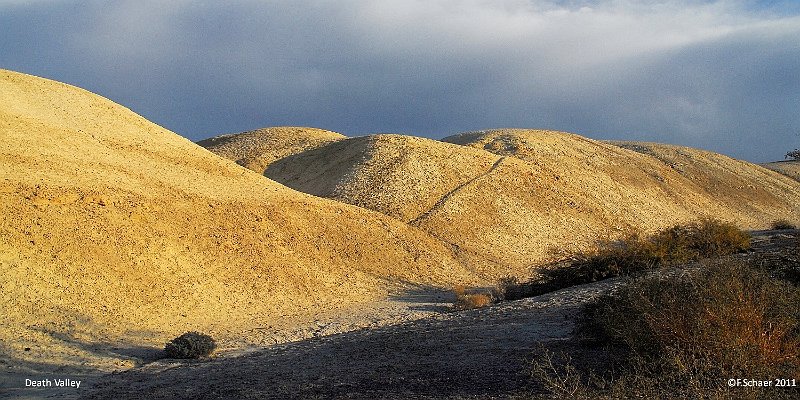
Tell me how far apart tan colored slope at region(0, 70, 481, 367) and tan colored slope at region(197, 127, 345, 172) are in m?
16.4

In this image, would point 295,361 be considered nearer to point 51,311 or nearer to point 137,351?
point 137,351

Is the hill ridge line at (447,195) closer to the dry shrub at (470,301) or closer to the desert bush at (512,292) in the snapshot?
the desert bush at (512,292)

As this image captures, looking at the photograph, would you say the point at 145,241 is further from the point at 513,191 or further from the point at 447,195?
the point at 513,191

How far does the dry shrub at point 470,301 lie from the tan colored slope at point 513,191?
6.75 meters

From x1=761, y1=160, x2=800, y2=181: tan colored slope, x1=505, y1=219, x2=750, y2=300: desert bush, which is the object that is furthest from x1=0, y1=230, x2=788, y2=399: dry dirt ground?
x1=761, y1=160, x2=800, y2=181: tan colored slope

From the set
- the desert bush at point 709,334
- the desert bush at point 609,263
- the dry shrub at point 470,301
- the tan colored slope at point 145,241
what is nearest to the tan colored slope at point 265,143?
the tan colored slope at point 145,241

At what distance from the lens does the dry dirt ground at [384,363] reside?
9.19 metres

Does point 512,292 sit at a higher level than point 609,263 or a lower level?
lower

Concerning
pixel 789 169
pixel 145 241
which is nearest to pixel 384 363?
pixel 145 241

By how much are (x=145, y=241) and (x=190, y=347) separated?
21.1ft

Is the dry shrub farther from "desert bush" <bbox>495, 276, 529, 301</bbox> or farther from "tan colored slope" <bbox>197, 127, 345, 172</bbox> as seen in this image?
"tan colored slope" <bbox>197, 127, 345, 172</bbox>

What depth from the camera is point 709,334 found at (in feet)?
23.9

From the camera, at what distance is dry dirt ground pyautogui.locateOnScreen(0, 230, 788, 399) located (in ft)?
30.1

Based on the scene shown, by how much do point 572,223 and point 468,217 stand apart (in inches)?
237
